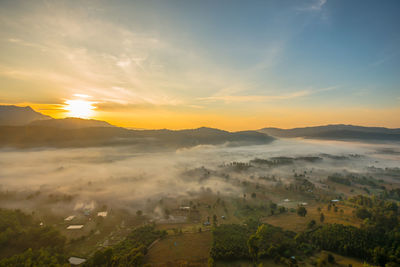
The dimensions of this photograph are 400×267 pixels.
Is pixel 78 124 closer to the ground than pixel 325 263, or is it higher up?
higher up

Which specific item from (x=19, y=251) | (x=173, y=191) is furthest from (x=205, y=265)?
(x=173, y=191)

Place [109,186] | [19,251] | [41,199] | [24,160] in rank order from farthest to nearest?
[24,160] < [109,186] < [41,199] < [19,251]

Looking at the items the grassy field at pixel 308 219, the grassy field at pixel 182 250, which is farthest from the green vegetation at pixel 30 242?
the grassy field at pixel 308 219

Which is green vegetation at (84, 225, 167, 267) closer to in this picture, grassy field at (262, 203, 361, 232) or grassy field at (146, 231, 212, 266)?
grassy field at (146, 231, 212, 266)

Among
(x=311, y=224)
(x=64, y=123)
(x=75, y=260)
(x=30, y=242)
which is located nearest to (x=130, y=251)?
(x=75, y=260)

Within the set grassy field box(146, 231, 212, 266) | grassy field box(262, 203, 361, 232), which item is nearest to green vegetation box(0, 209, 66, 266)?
grassy field box(146, 231, 212, 266)

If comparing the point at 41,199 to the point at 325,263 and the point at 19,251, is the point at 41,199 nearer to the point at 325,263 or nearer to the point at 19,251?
the point at 19,251

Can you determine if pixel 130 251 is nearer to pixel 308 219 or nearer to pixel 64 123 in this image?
pixel 308 219

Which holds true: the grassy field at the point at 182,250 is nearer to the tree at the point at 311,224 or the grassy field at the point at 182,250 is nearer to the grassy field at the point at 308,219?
the grassy field at the point at 308,219
